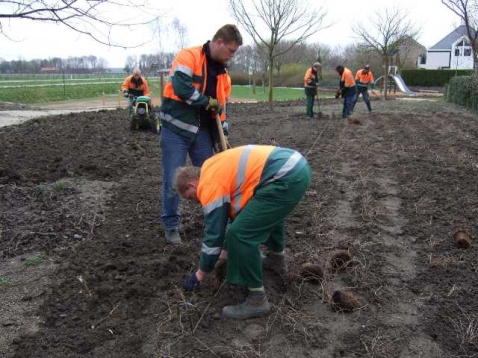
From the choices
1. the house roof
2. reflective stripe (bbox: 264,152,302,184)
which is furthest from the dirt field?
the house roof

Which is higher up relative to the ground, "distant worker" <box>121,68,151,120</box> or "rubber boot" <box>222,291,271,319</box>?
"distant worker" <box>121,68,151,120</box>

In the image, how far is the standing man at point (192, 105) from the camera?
4094 mm

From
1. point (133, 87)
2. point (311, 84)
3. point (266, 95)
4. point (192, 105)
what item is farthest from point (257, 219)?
point (266, 95)

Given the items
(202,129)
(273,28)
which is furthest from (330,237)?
(273,28)

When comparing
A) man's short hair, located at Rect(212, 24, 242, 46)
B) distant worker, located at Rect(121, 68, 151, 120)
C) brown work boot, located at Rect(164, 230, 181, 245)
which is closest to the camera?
man's short hair, located at Rect(212, 24, 242, 46)

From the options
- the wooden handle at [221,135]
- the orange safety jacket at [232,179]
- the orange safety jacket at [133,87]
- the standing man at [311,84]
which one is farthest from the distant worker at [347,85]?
the orange safety jacket at [232,179]

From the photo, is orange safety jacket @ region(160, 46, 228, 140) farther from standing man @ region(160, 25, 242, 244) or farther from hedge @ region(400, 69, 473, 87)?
hedge @ region(400, 69, 473, 87)

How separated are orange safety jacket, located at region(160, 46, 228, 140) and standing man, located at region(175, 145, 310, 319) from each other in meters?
1.14

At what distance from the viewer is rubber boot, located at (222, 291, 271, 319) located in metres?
3.31

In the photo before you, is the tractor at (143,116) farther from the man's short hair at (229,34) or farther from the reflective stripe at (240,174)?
the reflective stripe at (240,174)

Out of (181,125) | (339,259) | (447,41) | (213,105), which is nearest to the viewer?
(339,259)

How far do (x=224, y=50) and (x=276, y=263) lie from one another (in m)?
1.78

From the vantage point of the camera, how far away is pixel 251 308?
10.9 feet

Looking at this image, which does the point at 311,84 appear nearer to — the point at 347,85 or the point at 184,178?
the point at 347,85
